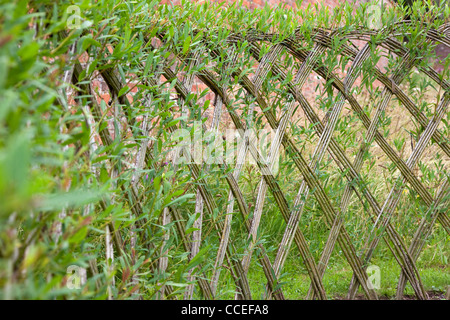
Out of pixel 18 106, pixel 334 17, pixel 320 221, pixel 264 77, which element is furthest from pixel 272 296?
pixel 320 221

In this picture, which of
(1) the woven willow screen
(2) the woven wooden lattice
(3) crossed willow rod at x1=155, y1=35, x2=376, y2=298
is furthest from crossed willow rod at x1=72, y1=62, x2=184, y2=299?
(3) crossed willow rod at x1=155, y1=35, x2=376, y2=298

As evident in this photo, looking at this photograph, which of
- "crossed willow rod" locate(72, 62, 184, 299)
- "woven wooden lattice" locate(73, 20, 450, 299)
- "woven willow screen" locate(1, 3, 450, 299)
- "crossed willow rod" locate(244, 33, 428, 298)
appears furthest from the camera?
"crossed willow rod" locate(244, 33, 428, 298)

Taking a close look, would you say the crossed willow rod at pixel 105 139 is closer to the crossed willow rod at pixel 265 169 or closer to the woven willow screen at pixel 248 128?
the woven willow screen at pixel 248 128

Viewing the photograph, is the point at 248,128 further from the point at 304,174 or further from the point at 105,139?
the point at 105,139

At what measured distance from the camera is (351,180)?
1.61 metres

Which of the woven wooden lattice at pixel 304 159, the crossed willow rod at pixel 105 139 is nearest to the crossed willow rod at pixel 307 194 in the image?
the woven wooden lattice at pixel 304 159

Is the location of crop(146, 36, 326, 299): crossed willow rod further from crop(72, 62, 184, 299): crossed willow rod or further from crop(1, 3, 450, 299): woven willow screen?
crop(72, 62, 184, 299): crossed willow rod

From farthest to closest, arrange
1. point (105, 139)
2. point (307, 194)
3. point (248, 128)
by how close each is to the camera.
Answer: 1. point (307, 194)
2. point (248, 128)
3. point (105, 139)

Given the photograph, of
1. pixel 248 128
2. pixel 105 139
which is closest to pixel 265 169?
pixel 248 128

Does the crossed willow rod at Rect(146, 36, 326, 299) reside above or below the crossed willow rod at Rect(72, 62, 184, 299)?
above

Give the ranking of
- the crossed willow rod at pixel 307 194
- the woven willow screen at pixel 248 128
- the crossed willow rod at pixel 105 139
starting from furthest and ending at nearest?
the crossed willow rod at pixel 307 194 < the woven willow screen at pixel 248 128 < the crossed willow rod at pixel 105 139

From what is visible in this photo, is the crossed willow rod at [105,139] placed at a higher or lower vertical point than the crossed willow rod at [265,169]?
lower

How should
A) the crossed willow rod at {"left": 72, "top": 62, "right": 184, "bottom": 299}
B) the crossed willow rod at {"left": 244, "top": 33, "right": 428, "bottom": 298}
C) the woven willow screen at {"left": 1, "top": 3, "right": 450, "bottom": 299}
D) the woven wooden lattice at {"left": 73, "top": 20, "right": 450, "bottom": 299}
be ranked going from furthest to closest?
the crossed willow rod at {"left": 244, "top": 33, "right": 428, "bottom": 298} < the woven wooden lattice at {"left": 73, "top": 20, "right": 450, "bottom": 299} < the woven willow screen at {"left": 1, "top": 3, "right": 450, "bottom": 299} < the crossed willow rod at {"left": 72, "top": 62, "right": 184, "bottom": 299}
